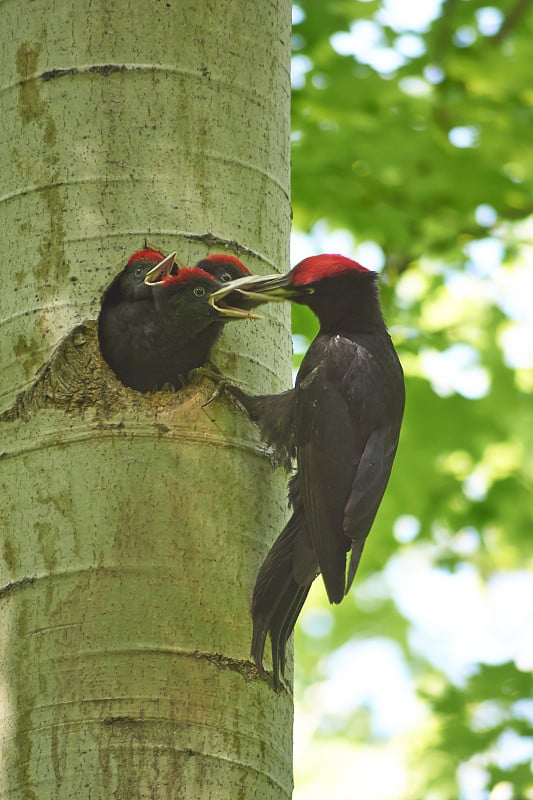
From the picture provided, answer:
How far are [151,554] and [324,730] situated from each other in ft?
23.4

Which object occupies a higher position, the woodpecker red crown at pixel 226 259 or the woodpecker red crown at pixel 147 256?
the woodpecker red crown at pixel 226 259

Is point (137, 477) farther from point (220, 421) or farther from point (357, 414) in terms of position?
point (357, 414)

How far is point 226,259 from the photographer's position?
7.58ft

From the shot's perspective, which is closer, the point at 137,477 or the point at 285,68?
the point at 137,477

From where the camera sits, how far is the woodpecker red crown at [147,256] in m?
2.18

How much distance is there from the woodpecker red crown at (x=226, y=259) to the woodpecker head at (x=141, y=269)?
0.28ft

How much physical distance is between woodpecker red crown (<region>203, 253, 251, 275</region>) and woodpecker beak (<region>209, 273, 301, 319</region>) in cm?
3

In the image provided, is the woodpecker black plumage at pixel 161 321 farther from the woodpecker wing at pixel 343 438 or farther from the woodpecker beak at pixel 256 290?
the woodpecker wing at pixel 343 438

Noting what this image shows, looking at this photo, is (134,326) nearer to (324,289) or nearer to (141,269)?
(141,269)

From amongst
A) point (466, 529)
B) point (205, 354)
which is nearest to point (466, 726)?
point (466, 529)

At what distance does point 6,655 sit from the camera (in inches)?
73.3

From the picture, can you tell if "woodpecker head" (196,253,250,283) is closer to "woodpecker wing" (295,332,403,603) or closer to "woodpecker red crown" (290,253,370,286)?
"woodpecker red crown" (290,253,370,286)

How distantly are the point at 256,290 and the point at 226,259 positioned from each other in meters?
0.11

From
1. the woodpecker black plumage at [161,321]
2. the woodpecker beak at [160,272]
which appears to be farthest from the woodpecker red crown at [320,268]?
the woodpecker beak at [160,272]
